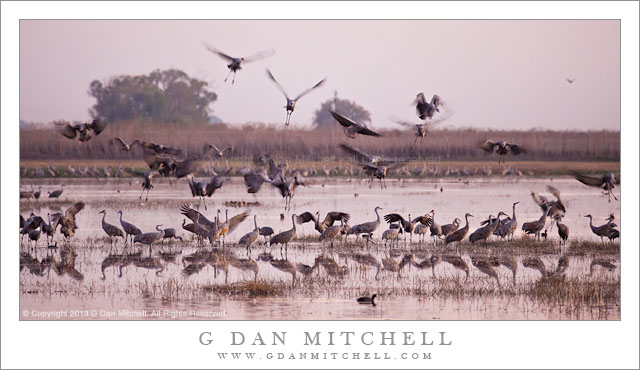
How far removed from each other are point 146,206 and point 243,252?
776 centimetres

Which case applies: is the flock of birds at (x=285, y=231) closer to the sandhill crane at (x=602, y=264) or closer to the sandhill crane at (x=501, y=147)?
the sandhill crane at (x=501, y=147)

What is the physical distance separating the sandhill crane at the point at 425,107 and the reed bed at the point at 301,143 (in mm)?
19812

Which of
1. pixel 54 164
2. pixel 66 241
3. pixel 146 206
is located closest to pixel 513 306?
pixel 66 241

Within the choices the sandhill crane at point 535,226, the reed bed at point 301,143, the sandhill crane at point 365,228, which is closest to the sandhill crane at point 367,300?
the sandhill crane at point 365,228

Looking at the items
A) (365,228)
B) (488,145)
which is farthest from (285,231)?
(488,145)

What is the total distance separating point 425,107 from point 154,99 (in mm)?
34433

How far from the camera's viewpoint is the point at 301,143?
122 ft

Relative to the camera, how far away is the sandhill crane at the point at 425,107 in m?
13.0

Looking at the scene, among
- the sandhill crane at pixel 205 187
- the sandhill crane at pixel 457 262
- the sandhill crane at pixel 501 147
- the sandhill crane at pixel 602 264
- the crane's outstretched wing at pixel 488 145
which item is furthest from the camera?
the sandhill crane at pixel 205 187

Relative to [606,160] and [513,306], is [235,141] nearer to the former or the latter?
[606,160]

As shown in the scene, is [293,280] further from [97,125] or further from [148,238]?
[97,125]

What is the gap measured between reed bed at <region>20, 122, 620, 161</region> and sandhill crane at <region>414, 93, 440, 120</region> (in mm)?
19812

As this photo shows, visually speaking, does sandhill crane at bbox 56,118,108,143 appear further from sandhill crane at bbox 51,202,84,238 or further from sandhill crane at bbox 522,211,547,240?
sandhill crane at bbox 522,211,547,240

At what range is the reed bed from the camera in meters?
33.2
